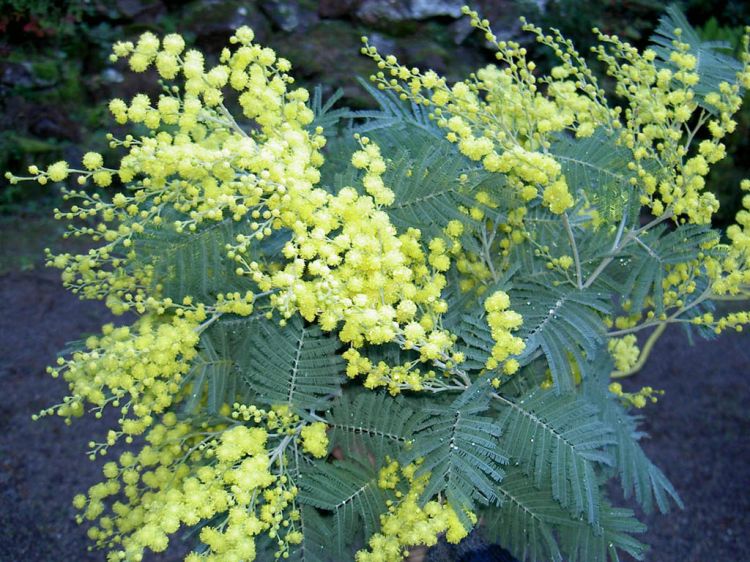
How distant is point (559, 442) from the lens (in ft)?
4.48

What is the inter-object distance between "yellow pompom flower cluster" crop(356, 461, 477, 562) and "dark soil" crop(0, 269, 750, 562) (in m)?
1.89

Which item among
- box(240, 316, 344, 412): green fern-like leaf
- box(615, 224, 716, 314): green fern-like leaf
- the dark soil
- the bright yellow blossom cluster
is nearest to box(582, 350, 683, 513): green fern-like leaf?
box(615, 224, 716, 314): green fern-like leaf

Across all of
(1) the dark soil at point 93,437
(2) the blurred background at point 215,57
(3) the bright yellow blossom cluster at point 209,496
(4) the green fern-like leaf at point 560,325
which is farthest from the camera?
(2) the blurred background at point 215,57

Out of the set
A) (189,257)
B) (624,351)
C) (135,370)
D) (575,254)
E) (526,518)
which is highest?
(575,254)

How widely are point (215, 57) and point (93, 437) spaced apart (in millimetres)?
3103

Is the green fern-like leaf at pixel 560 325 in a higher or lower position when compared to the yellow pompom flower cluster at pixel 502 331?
lower

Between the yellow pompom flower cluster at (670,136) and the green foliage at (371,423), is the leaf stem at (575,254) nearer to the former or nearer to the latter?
the yellow pompom flower cluster at (670,136)

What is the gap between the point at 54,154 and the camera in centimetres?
534

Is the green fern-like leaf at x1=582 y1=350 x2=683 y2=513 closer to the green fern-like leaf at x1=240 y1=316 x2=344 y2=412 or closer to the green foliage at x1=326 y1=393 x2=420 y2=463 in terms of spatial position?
the green foliage at x1=326 y1=393 x2=420 y2=463

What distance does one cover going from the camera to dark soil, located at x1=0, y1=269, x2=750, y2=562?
3156mm

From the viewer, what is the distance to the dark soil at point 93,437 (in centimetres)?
316

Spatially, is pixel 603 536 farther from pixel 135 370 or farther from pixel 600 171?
pixel 135 370

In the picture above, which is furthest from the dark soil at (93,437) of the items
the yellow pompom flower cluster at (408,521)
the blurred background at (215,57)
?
the yellow pompom flower cluster at (408,521)

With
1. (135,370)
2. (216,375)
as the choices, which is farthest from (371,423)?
(135,370)
